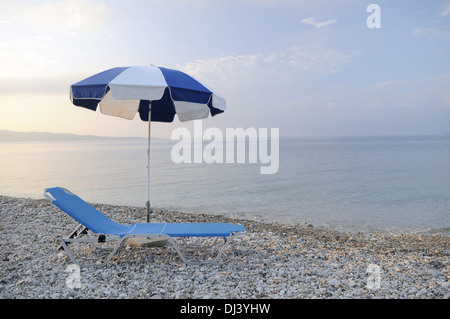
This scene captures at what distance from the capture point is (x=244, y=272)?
15.2 feet

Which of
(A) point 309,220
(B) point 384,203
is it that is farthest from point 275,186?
(A) point 309,220

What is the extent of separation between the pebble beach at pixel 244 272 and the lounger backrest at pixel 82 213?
0.46 m

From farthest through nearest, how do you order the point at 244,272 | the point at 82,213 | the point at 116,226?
the point at 116,226, the point at 82,213, the point at 244,272

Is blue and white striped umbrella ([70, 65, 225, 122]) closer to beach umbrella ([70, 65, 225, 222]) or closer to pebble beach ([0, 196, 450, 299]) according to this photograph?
beach umbrella ([70, 65, 225, 222])

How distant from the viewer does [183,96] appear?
523cm

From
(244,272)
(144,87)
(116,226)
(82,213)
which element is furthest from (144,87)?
(244,272)

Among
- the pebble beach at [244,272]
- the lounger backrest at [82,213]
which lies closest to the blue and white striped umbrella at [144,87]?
the lounger backrest at [82,213]

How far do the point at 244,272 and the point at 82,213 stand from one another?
254 centimetres

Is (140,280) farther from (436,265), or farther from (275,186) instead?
(275,186)

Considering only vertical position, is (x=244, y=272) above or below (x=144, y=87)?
below

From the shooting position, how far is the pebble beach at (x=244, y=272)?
13.0 ft

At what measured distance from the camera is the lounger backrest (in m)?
4.75

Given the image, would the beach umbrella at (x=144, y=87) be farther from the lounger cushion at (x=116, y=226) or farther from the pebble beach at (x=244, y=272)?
the pebble beach at (x=244, y=272)

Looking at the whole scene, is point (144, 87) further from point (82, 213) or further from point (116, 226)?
point (116, 226)
